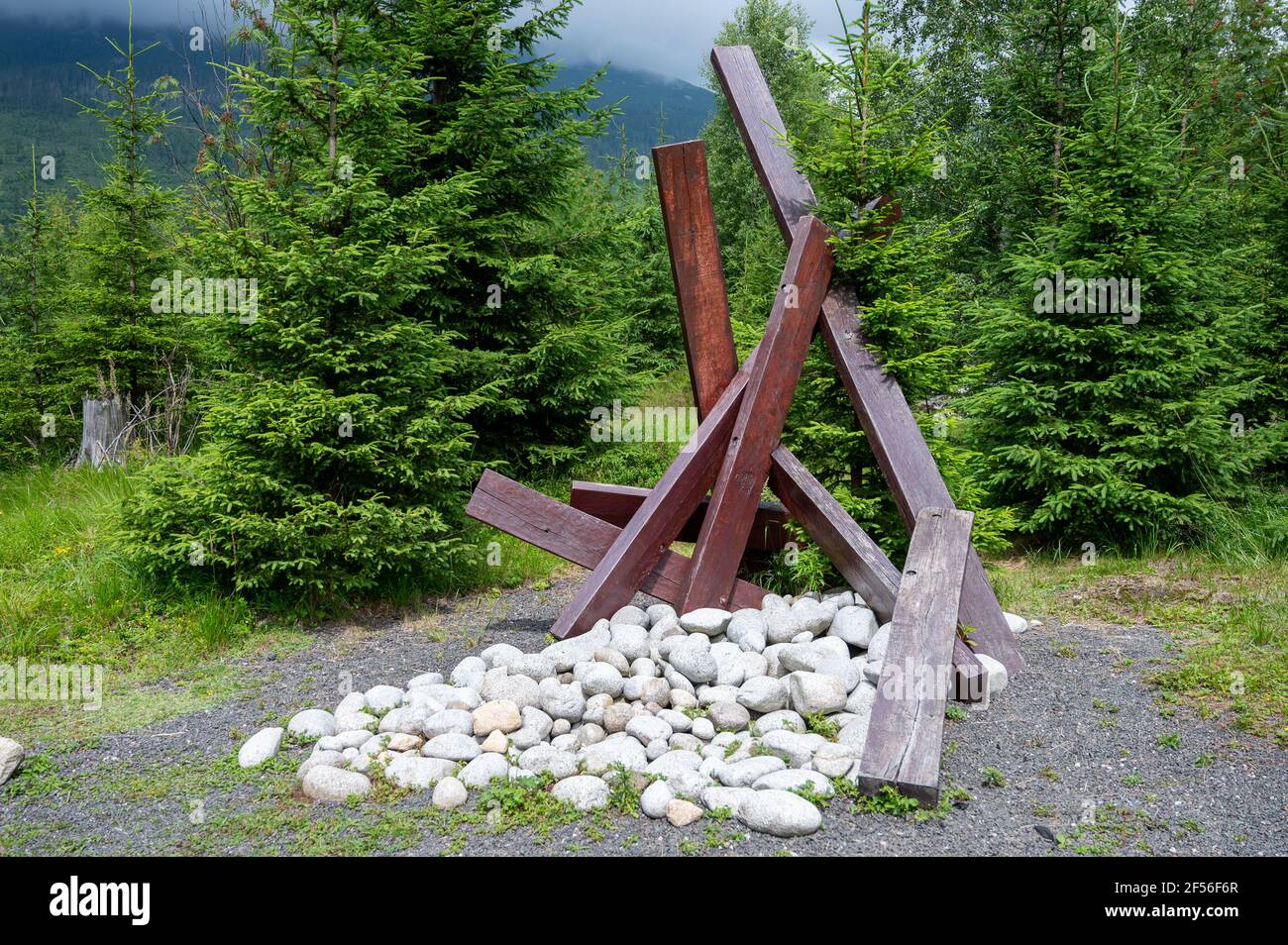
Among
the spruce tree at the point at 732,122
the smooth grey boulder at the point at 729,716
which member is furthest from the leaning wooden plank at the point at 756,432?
the spruce tree at the point at 732,122

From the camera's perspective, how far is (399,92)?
5.92m

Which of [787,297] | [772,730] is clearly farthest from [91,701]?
[787,297]

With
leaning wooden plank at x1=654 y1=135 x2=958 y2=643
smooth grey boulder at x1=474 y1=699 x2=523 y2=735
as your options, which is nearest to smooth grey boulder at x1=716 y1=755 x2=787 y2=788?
smooth grey boulder at x1=474 y1=699 x2=523 y2=735

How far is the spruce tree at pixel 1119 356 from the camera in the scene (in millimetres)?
6453

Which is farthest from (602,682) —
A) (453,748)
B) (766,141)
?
(766,141)

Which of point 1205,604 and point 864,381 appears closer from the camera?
point 864,381

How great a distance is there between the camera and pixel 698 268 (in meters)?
5.16

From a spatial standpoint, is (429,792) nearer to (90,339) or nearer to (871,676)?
(871,676)

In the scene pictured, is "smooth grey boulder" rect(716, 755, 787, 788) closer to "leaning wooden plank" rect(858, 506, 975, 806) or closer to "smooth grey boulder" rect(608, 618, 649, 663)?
"leaning wooden plank" rect(858, 506, 975, 806)

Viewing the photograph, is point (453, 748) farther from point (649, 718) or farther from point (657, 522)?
point (657, 522)

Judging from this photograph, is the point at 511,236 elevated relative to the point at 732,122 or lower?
lower

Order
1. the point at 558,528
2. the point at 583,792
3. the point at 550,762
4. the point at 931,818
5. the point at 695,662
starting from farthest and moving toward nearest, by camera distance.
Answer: the point at 558,528 < the point at 695,662 < the point at 550,762 < the point at 583,792 < the point at 931,818

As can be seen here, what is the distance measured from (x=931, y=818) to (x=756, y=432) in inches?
94.1

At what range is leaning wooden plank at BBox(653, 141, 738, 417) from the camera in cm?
505
